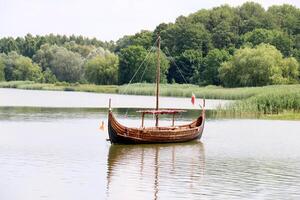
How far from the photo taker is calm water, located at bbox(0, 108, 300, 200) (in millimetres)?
21672

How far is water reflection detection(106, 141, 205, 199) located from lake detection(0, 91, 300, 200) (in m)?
0.03

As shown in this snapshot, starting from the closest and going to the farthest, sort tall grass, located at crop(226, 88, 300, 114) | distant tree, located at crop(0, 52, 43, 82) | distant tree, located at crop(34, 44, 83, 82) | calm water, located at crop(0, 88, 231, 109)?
tall grass, located at crop(226, 88, 300, 114) < calm water, located at crop(0, 88, 231, 109) < distant tree, located at crop(0, 52, 43, 82) < distant tree, located at crop(34, 44, 83, 82)

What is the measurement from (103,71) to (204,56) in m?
17.3

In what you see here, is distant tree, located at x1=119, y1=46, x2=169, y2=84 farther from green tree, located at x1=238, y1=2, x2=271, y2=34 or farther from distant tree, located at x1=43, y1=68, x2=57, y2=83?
green tree, located at x1=238, y1=2, x2=271, y2=34

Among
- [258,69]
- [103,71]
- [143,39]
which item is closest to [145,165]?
[258,69]

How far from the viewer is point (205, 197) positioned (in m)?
21.0

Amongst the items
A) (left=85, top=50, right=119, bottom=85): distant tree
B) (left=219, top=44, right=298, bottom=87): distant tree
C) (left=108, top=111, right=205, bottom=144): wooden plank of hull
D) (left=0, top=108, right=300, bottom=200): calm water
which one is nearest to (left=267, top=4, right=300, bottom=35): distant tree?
(left=85, top=50, right=119, bottom=85): distant tree

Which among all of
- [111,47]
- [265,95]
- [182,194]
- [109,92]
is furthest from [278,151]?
[111,47]

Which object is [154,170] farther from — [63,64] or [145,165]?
[63,64]

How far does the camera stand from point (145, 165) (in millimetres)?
27453

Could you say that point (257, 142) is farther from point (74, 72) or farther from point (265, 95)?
point (74, 72)

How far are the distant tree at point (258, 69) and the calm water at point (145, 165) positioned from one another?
46.7 metres

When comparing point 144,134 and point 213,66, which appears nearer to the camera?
point 144,134

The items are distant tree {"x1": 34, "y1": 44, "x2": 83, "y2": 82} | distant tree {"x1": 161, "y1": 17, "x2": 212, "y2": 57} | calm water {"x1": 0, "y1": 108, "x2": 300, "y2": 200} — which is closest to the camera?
calm water {"x1": 0, "y1": 108, "x2": 300, "y2": 200}
